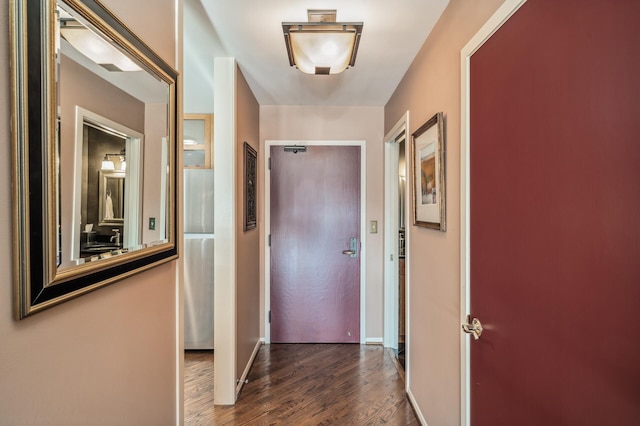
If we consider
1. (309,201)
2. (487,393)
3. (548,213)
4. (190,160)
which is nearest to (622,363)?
(548,213)

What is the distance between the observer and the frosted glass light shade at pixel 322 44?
1444 millimetres

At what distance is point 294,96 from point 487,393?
2.61 m

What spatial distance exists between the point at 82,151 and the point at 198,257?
2.31m

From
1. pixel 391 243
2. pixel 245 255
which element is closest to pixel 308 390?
pixel 245 255

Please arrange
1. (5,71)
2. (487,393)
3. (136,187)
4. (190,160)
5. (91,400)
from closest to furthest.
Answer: (5,71) < (91,400) < (136,187) < (487,393) < (190,160)

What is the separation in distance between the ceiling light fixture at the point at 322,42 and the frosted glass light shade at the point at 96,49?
80cm

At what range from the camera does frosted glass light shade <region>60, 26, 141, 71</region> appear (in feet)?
2.31

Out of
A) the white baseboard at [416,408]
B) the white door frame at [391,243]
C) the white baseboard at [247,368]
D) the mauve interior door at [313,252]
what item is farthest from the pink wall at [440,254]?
the white baseboard at [247,368]

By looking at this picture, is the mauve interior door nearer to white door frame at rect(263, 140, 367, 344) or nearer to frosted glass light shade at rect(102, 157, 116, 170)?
white door frame at rect(263, 140, 367, 344)

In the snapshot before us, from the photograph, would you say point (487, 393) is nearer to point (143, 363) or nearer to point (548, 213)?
point (548, 213)

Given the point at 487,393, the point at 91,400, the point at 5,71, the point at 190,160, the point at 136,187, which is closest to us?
the point at 5,71

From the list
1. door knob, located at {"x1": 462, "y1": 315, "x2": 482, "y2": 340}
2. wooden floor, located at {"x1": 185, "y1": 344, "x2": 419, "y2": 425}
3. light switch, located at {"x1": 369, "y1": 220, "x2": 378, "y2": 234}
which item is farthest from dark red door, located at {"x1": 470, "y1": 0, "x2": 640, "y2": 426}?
light switch, located at {"x1": 369, "y1": 220, "x2": 378, "y2": 234}

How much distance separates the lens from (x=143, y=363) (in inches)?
41.8

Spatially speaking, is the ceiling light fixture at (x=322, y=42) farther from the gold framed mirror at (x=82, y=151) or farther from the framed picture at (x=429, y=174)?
the gold framed mirror at (x=82, y=151)
